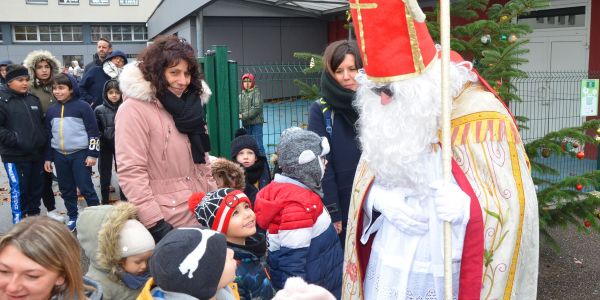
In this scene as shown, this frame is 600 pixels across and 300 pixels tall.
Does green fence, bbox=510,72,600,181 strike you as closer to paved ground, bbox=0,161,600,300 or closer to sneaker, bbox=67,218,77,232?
paved ground, bbox=0,161,600,300

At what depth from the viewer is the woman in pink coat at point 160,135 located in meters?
2.75

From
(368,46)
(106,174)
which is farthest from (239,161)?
(106,174)

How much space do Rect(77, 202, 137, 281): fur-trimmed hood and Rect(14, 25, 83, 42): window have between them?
36.0 m

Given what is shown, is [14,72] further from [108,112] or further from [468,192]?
[468,192]

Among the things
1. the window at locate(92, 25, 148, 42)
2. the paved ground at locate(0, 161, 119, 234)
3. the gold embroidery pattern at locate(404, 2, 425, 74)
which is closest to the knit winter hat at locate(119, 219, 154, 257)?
the gold embroidery pattern at locate(404, 2, 425, 74)

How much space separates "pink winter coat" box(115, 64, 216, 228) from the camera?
2746 mm

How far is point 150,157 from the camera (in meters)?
2.86

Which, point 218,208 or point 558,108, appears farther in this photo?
point 558,108

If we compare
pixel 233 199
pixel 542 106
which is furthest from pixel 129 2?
pixel 233 199

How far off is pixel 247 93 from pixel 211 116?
4.21 ft

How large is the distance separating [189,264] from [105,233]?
0.79m

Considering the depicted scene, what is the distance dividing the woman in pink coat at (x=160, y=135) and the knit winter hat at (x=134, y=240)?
137 millimetres

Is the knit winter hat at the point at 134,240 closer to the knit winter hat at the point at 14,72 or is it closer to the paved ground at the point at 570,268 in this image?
the paved ground at the point at 570,268

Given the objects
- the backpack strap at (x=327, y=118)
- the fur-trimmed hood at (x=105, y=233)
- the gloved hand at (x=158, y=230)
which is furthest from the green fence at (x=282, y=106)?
the fur-trimmed hood at (x=105, y=233)
